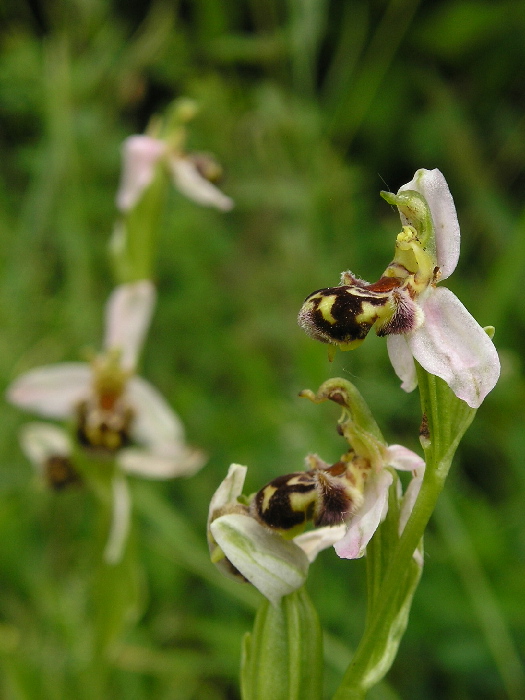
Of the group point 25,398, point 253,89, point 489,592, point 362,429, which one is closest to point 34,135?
point 253,89

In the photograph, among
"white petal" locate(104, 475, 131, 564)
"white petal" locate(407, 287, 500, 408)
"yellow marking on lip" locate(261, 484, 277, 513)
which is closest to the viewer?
"white petal" locate(407, 287, 500, 408)

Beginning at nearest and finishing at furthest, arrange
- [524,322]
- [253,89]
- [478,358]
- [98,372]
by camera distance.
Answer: [478,358] < [98,372] < [524,322] < [253,89]

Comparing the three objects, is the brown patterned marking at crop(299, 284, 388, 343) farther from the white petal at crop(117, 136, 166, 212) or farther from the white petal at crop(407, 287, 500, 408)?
the white petal at crop(117, 136, 166, 212)

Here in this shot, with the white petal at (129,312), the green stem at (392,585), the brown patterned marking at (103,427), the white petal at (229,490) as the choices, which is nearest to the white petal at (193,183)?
the white petal at (129,312)

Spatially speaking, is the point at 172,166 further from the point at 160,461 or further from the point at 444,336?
the point at 444,336

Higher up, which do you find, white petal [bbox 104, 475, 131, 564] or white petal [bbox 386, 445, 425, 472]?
white petal [bbox 386, 445, 425, 472]

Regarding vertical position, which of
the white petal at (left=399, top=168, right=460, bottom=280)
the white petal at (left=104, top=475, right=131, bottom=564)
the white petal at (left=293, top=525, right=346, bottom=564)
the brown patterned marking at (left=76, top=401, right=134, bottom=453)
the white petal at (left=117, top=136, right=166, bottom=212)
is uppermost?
the white petal at (left=399, top=168, right=460, bottom=280)

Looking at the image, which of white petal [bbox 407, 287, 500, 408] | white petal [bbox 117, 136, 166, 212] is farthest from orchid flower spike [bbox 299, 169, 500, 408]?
white petal [bbox 117, 136, 166, 212]

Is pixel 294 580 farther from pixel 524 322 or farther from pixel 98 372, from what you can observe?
pixel 524 322
